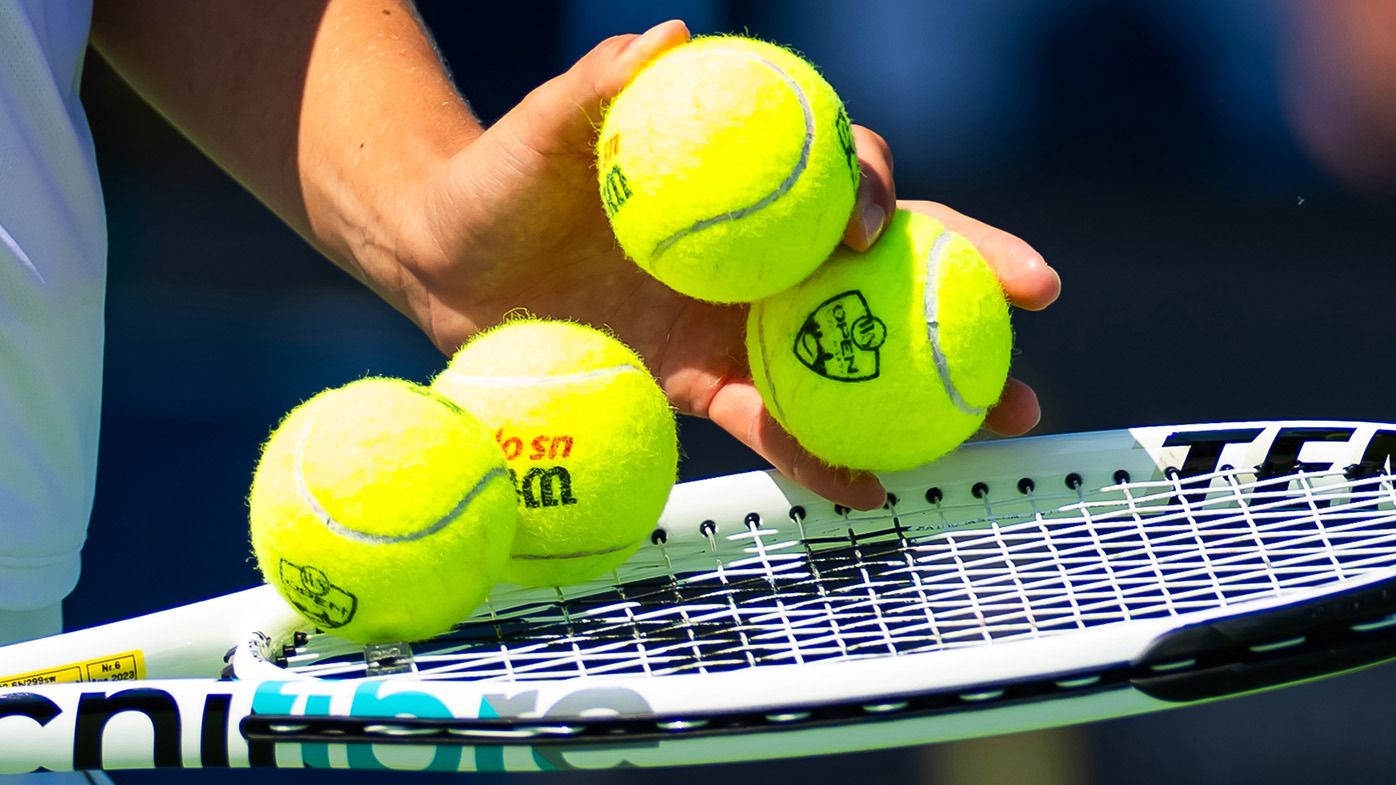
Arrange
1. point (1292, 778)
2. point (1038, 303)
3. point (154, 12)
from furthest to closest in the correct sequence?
point (1292, 778), point (154, 12), point (1038, 303)

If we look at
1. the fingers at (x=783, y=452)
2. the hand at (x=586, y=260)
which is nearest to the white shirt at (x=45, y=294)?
the hand at (x=586, y=260)

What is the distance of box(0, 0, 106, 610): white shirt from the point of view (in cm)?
147

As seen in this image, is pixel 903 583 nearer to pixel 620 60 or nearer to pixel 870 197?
pixel 870 197

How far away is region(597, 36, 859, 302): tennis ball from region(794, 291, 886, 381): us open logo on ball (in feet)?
0.16

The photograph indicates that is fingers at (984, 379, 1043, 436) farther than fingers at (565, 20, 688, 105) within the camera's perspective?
Yes

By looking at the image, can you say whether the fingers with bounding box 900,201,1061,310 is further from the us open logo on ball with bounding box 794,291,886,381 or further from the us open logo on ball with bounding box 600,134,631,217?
the us open logo on ball with bounding box 600,134,631,217

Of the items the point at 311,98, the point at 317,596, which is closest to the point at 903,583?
the point at 317,596

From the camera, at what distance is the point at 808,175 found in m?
1.37

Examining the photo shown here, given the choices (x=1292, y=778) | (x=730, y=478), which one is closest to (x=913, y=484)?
(x=730, y=478)

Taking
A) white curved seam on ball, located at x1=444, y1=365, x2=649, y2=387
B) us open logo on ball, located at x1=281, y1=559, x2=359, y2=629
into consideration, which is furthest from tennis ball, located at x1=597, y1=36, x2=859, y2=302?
us open logo on ball, located at x1=281, y1=559, x2=359, y2=629

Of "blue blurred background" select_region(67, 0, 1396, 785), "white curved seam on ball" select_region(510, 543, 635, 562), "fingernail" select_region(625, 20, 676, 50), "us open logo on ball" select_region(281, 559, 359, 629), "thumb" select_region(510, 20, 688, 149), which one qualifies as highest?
"blue blurred background" select_region(67, 0, 1396, 785)

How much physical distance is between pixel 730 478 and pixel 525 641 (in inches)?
12.9

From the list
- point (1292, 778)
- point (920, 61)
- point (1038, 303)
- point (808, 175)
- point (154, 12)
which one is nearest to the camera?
point (808, 175)

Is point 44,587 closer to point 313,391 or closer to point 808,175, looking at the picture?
point 808,175
